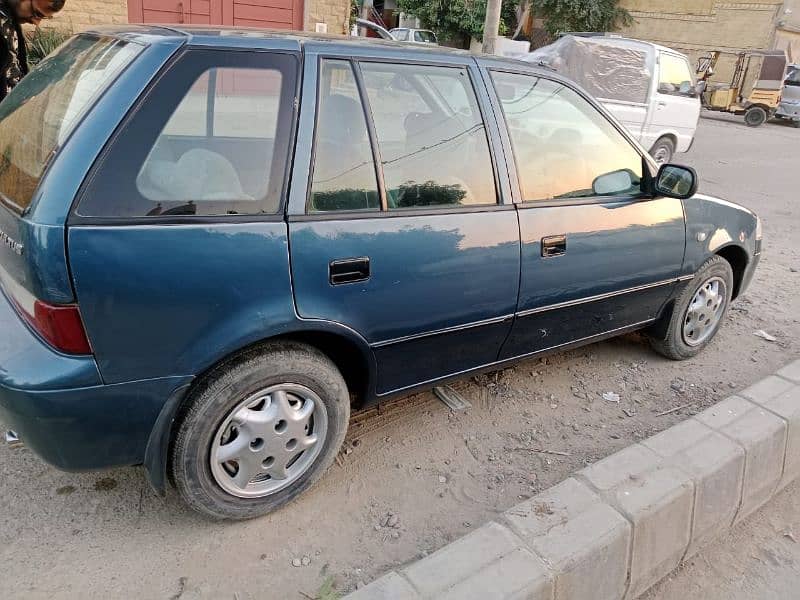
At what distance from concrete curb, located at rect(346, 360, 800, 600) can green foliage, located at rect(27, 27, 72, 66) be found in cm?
900

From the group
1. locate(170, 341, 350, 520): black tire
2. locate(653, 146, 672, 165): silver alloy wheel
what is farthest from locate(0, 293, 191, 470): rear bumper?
locate(653, 146, 672, 165): silver alloy wheel

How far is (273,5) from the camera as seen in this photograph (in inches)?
419

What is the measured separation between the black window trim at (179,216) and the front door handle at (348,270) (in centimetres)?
26

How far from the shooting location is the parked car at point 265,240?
1937 mm

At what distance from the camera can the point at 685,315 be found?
382cm

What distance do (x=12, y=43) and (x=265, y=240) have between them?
398cm

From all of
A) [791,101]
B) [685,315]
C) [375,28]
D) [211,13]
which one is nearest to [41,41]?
[211,13]

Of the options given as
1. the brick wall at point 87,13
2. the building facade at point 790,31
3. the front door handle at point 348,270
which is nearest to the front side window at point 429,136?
the front door handle at point 348,270

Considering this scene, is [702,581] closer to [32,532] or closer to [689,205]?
[689,205]

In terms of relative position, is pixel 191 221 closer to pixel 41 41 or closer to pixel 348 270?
pixel 348 270

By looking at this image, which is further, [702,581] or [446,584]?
[702,581]

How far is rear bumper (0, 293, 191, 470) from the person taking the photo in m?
1.92

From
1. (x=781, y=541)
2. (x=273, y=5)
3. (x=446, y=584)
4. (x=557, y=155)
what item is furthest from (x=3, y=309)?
(x=273, y=5)

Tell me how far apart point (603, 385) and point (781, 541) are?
1.16m
